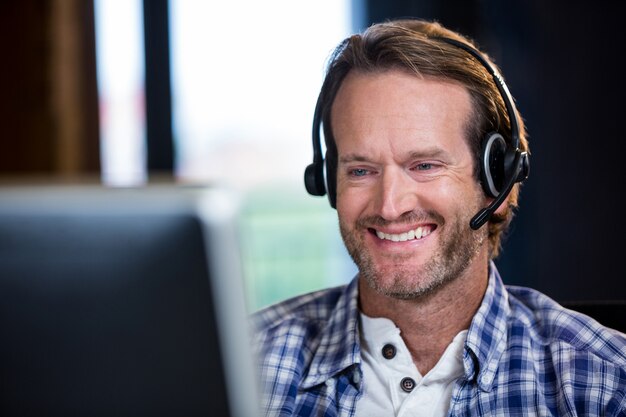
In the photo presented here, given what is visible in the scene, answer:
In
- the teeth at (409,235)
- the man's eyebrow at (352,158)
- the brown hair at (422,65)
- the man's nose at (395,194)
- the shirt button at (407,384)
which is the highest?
the brown hair at (422,65)

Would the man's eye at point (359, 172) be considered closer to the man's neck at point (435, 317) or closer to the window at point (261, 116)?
the man's neck at point (435, 317)

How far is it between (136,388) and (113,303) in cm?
7

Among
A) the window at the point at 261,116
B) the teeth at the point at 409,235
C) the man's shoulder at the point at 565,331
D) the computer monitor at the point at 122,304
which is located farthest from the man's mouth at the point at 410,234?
the window at the point at 261,116

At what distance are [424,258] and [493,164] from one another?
0.20 m

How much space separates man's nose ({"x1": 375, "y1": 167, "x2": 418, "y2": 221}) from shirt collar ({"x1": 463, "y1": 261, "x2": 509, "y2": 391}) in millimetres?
218

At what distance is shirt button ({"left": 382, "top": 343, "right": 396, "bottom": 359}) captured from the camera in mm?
1422

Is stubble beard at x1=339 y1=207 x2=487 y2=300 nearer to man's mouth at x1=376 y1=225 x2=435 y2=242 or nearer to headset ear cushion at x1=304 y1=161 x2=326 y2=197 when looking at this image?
man's mouth at x1=376 y1=225 x2=435 y2=242

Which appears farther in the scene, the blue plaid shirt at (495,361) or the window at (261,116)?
the window at (261,116)

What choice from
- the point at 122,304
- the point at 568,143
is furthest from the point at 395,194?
the point at 568,143

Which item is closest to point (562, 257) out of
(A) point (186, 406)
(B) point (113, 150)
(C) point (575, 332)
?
(C) point (575, 332)

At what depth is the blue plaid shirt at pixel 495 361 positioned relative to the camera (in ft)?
4.18

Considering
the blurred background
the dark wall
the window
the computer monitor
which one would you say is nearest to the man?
the computer monitor

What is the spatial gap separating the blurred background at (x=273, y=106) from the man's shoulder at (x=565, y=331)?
1.12 m

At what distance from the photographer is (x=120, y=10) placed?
12.2 ft
